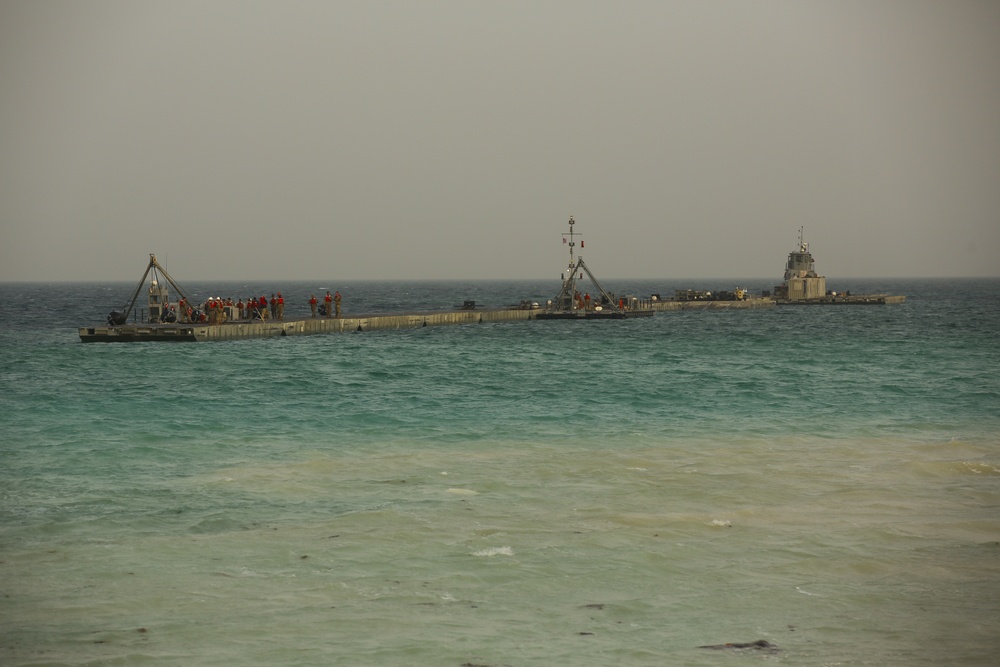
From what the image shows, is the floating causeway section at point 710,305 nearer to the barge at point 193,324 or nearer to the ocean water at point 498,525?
the barge at point 193,324

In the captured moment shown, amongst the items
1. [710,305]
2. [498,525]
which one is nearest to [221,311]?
[498,525]

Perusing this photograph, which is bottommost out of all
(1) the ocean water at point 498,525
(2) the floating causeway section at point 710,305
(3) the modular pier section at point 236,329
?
(1) the ocean water at point 498,525

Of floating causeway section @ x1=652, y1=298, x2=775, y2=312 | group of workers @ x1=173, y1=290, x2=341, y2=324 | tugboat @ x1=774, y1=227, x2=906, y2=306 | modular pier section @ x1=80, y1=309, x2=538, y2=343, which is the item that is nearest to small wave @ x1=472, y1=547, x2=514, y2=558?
modular pier section @ x1=80, y1=309, x2=538, y2=343

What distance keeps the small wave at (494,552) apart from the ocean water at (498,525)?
5.9 inches

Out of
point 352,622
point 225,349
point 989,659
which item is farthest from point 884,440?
point 225,349

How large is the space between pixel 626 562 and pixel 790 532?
3280mm

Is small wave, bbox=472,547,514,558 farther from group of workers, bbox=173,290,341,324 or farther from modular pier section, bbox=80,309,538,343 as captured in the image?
group of workers, bbox=173,290,341,324

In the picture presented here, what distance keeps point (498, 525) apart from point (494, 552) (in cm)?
175

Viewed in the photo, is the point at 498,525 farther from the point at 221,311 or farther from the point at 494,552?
the point at 221,311

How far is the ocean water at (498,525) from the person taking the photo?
39.9 ft

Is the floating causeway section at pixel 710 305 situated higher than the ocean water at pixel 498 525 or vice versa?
the floating causeway section at pixel 710 305

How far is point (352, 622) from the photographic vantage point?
1266cm

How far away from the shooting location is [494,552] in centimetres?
1576

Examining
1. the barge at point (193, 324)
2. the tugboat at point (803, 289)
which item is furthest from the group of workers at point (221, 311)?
the tugboat at point (803, 289)
